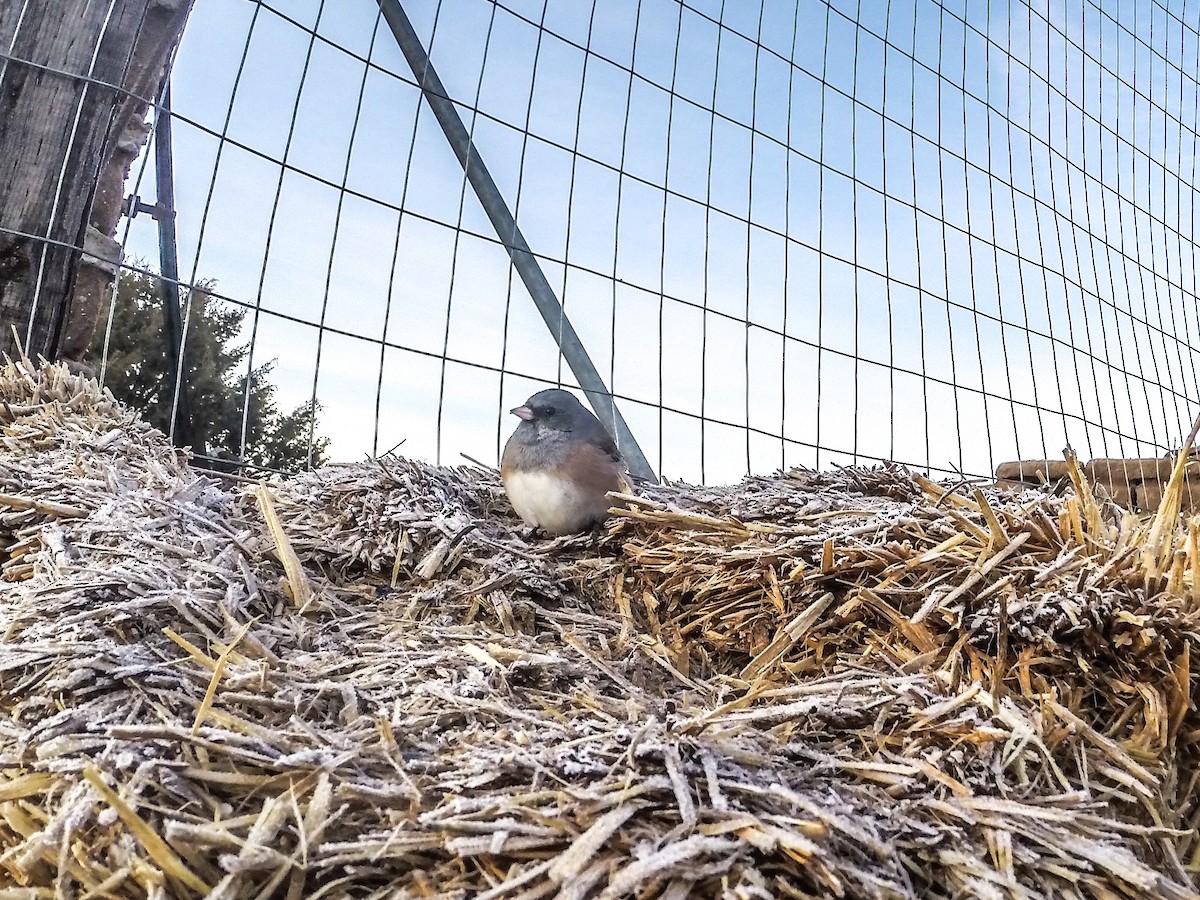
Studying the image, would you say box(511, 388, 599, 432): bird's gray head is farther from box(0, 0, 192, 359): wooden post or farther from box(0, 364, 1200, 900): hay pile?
box(0, 0, 192, 359): wooden post

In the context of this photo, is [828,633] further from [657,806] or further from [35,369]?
[35,369]

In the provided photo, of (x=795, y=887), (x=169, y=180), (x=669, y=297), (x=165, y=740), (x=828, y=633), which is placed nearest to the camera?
(x=795, y=887)

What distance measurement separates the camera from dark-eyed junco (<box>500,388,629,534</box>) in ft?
4.90

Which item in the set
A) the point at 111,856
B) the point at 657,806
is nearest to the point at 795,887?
the point at 657,806

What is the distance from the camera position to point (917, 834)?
73 cm

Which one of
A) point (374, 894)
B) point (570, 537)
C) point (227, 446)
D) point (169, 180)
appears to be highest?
point (169, 180)

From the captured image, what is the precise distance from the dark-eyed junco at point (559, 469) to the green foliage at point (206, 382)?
2.20ft

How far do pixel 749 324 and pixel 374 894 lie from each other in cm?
211

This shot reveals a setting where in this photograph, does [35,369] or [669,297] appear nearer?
[35,369]

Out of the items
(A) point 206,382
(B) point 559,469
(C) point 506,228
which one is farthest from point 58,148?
(B) point 559,469

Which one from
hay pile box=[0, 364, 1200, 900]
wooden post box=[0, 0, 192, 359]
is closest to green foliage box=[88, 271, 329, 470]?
wooden post box=[0, 0, 192, 359]

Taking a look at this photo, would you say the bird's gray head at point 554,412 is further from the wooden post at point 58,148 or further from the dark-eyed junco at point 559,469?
Result: the wooden post at point 58,148

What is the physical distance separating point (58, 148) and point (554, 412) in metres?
1.22

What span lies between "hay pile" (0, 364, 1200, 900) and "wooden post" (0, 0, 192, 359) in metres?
0.46
